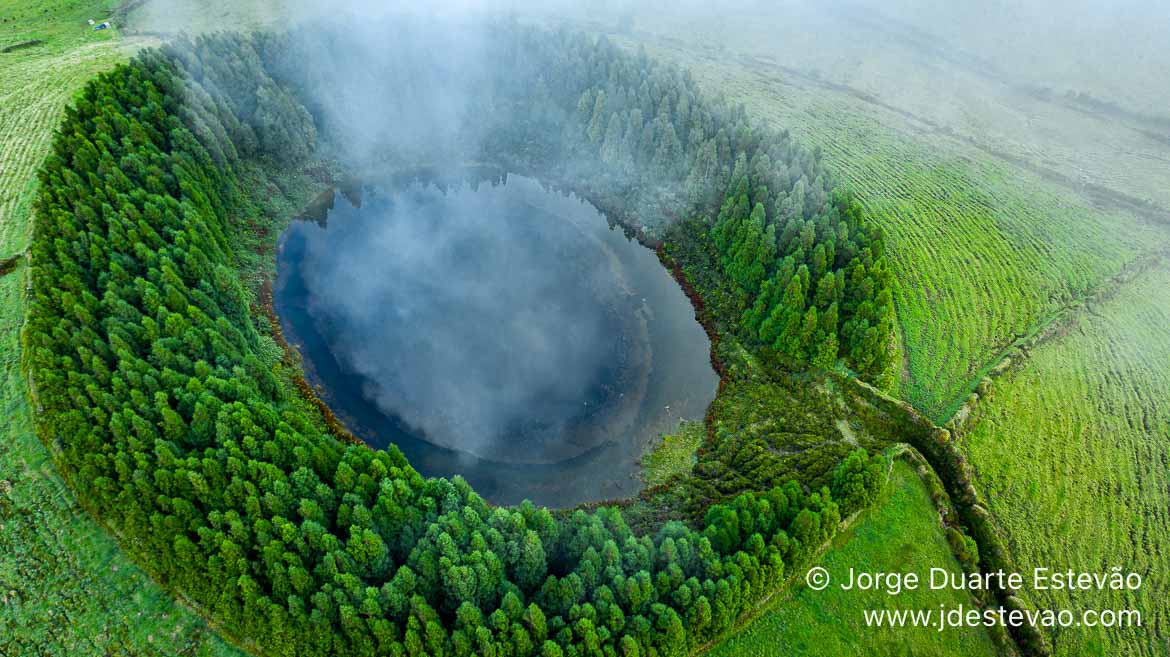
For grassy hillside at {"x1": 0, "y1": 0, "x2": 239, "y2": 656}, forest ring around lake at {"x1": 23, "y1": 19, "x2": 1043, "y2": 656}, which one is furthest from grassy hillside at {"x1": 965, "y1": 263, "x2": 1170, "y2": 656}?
grassy hillside at {"x1": 0, "y1": 0, "x2": 239, "y2": 656}

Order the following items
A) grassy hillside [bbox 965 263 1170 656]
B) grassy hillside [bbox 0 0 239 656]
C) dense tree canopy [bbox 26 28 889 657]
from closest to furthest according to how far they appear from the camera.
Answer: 1. dense tree canopy [bbox 26 28 889 657]
2. grassy hillside [bbox 0 0 239 656]
3. grassy hillside [bbox 965 263 1170 656]

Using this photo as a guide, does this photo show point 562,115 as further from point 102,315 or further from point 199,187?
point 102,315

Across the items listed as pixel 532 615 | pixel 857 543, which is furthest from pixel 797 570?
pixel 532 615

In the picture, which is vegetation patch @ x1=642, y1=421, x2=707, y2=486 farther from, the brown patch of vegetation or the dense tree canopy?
the brown patch of vegetation

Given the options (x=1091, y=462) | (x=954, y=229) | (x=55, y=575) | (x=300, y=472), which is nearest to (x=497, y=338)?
(x=300, y=472)

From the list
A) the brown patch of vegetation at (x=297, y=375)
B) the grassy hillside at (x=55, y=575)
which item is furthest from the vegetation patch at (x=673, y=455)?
the grassy hillside at (x=55, y=575)
